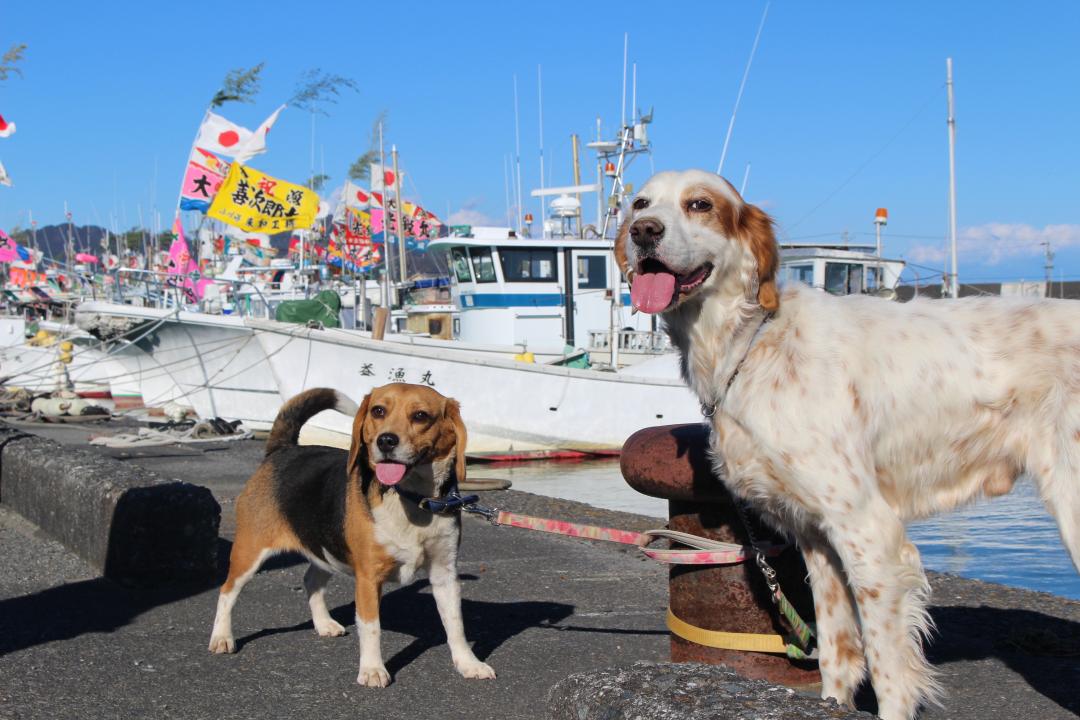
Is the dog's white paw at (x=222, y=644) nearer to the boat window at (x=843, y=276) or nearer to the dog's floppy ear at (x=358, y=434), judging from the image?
the dog's floppy ear at (x=358, y=434)

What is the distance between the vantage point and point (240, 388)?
74.4ft

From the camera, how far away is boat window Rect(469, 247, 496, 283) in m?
24.2

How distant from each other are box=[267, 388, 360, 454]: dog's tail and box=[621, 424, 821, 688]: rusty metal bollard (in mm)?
2003

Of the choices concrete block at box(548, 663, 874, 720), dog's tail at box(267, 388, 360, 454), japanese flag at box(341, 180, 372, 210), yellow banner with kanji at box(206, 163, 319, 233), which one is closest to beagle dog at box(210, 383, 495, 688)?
dog's tail at box(267, 388, 360, 454)

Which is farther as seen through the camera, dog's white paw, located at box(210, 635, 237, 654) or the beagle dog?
dog's white paw, located at box(210, 635, 237, 654)

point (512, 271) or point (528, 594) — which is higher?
point (512, 271)

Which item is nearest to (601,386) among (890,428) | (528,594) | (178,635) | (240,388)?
(240,388)

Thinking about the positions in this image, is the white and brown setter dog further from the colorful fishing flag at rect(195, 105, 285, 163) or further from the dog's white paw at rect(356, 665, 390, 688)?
the colorful fishing flag at rect(195, 105, 285, 163)

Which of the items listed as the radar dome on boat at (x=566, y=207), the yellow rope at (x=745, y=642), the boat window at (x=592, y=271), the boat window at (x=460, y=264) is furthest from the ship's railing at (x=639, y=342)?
the yellow rope at (x=745, y=642)

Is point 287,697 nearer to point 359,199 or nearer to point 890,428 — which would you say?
point 890,428

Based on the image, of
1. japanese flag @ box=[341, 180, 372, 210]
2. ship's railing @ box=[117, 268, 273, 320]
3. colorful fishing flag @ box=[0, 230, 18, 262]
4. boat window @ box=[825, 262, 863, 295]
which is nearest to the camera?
boat window @ box=[825, 262, 863, 295]

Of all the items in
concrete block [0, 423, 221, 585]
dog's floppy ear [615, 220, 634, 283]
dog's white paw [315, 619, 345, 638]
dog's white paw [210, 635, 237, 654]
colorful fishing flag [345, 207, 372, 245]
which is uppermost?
colorful fishing flag [345, 207, 372, 245]

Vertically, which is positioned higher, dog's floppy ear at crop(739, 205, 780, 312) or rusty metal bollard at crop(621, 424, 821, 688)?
dog's floppy ear at crop(739, 205, 780, 312)

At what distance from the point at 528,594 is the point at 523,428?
546 inches
